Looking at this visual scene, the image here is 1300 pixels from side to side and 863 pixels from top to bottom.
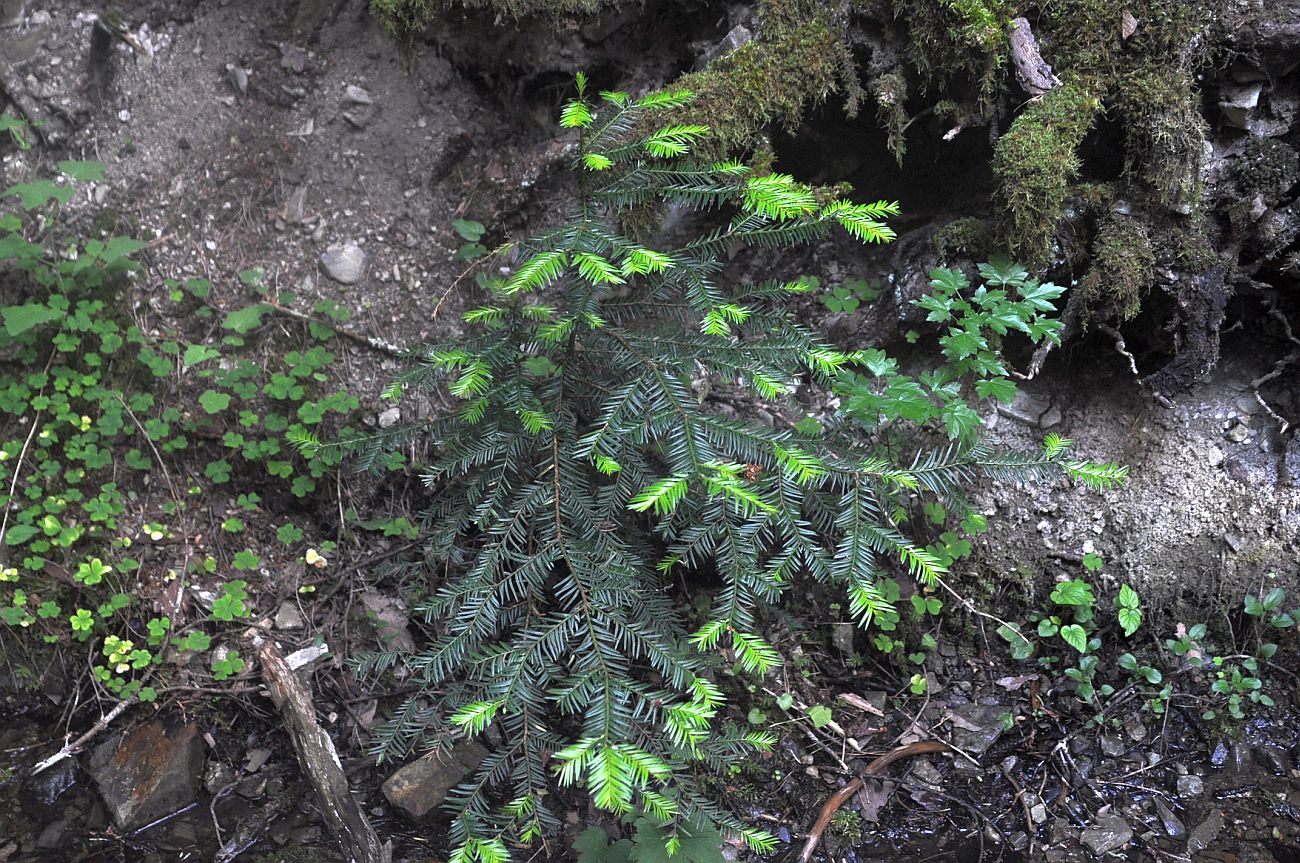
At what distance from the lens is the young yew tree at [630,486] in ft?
7.30

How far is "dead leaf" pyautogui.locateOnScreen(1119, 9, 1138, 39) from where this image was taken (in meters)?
2.83

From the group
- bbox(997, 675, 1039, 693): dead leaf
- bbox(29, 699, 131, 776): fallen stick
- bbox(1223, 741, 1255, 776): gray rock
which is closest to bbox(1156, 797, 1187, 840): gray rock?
bbox(1223, 741, 1255, 776): gray rock

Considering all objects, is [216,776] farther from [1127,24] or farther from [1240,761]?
[1127,24]

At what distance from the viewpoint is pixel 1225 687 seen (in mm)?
3018

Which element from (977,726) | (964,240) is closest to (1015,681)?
(977,726)

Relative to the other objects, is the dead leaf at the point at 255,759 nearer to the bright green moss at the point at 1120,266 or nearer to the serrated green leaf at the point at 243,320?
the serrated green leaf at the point at 243,320

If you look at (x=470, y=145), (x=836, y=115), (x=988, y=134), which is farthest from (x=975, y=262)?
(x=470, y=145)

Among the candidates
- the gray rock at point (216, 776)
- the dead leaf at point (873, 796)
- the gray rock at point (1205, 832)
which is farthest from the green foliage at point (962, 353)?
the gray rock at point (216, 776)

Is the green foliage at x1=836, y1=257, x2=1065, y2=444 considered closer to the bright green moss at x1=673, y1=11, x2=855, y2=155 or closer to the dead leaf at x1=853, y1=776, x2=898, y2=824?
the bright green moss at x1=673, y1=11, x2=855, y2=155

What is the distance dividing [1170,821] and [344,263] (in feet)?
13.0

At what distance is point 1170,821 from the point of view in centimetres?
276

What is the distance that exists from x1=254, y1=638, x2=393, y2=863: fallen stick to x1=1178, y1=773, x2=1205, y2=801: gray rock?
2691mm

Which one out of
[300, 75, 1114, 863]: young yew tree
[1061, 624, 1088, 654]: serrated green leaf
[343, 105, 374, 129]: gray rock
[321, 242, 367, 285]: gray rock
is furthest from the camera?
[343, 105, 374, 129]: gray rock

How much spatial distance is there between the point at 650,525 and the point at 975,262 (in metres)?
1.50
